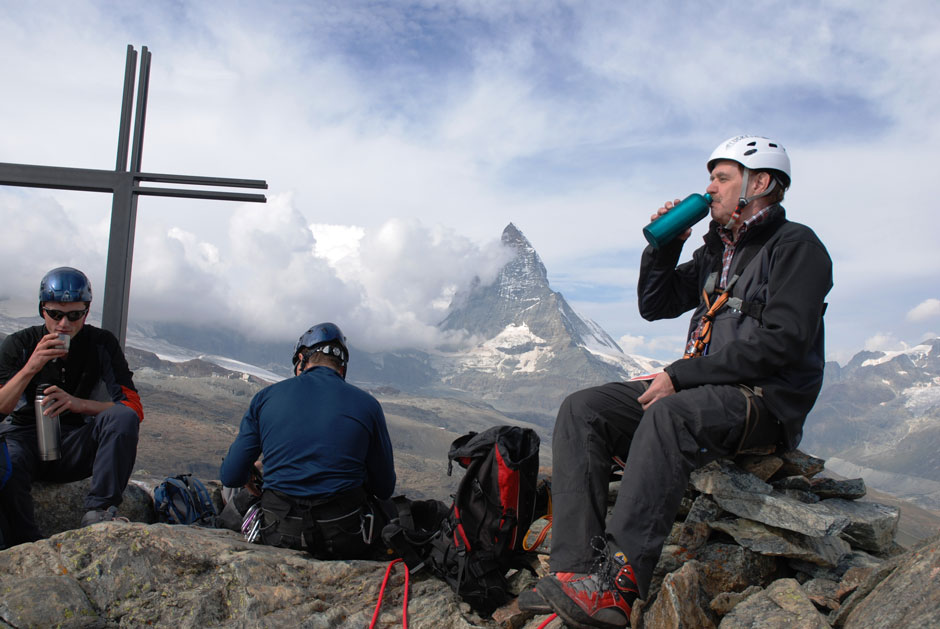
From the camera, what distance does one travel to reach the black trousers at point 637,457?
189 inches

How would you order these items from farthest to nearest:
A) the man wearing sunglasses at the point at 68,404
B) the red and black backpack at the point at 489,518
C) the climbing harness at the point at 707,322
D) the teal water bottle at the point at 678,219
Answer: the man wearing sunglasses at the point at 68,404
the teal water bottle at the point at 678,219
the climbing harness at the point at 707,322
the red and black backpack at the point at 489,518

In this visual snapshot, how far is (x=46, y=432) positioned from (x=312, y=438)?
3258mm

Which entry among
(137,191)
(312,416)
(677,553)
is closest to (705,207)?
(677,553)

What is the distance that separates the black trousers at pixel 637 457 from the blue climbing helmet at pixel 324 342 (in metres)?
3.00

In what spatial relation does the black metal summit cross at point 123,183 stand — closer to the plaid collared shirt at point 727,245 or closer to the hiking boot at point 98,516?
the hiking boot at point 98,516

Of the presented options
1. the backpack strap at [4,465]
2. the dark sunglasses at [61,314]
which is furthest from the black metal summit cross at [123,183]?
the backpack strap at [4,465]

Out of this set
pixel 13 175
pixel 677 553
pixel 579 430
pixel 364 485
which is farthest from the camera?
pixel 13 175

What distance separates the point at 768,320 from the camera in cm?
521

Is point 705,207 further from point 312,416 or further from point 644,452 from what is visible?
point 312,416

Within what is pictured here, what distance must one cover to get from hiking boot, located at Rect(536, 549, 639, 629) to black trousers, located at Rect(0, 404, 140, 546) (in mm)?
5311

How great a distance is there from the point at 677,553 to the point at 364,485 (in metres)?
3.31

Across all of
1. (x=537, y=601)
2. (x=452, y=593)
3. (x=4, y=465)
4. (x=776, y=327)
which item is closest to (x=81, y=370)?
(x=4, y=465)

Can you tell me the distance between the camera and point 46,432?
24.2 ft

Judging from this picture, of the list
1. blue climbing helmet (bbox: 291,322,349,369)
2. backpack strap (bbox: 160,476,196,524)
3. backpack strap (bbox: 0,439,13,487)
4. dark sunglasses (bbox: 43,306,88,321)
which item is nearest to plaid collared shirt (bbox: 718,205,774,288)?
blue climbing helmet (bbox: 291,322,349,369)
